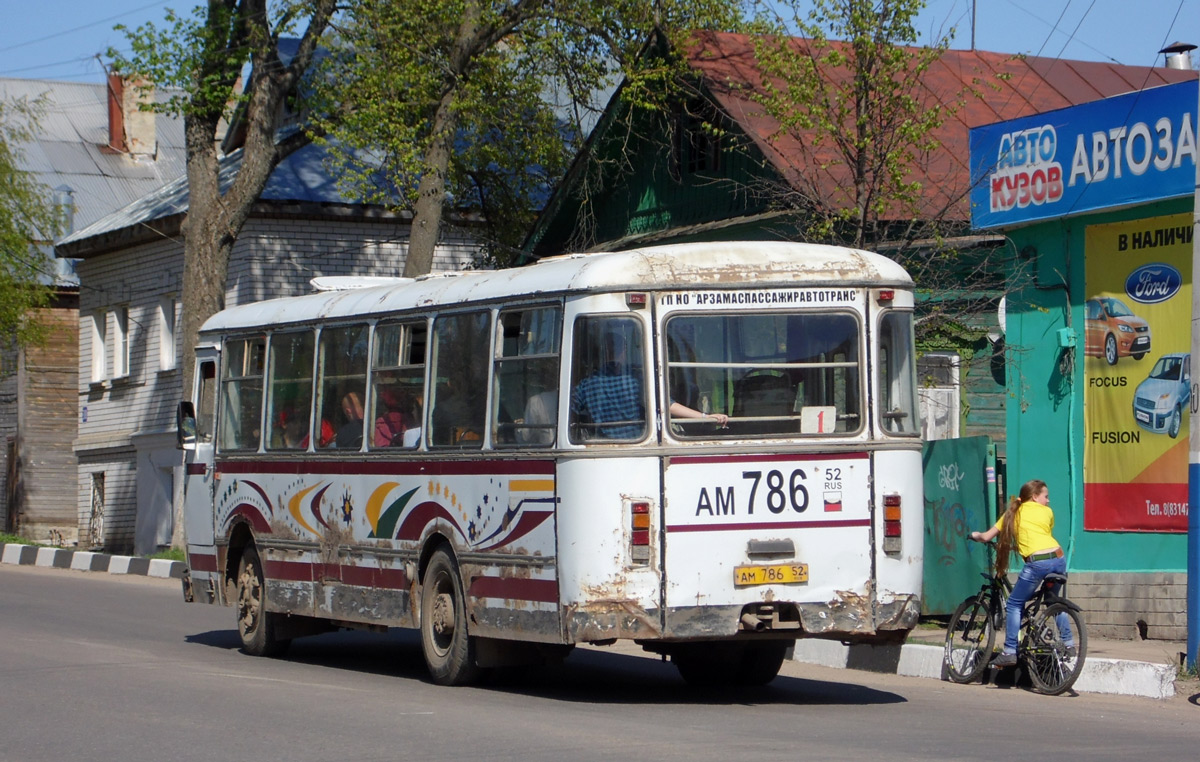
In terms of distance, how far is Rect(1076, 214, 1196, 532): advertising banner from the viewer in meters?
14.1

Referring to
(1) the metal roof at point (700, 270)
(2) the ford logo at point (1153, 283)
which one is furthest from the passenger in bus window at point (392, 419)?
(2) the ford logo at point (1153, 283)

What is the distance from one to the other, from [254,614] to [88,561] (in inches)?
563

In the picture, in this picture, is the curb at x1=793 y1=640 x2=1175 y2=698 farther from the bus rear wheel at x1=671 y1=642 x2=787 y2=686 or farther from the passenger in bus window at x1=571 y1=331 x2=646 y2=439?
the passenger in bus window at x1=571 y1=331 x2=646 y2=439

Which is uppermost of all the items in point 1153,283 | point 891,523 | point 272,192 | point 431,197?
point 272,192

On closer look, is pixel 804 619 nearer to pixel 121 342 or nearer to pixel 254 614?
pixel 254 614

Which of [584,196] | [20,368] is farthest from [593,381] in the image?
[20,368]

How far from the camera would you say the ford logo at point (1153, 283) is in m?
14.1

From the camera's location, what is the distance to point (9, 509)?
40.6m

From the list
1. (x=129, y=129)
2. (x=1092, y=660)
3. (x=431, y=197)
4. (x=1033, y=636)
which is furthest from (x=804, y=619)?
(x=129, y=129)

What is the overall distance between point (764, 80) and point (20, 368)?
26.0 meters

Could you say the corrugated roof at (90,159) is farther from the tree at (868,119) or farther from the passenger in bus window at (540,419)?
the passenger in bus window at (540,419)

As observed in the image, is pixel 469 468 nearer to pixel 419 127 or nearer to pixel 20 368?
pixel 419 127

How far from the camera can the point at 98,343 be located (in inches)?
1363

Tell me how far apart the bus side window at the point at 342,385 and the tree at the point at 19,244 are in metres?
Answer: 22.2
